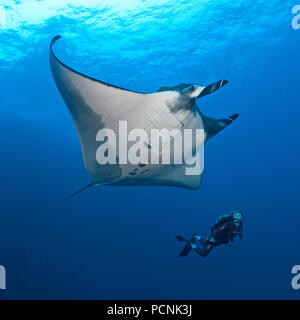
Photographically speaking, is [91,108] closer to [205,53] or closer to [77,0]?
[77,0]

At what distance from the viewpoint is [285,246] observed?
25.7 m

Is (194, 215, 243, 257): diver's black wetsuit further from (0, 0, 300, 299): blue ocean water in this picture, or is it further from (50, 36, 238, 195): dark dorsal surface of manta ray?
(0, 0, 300, 299): blue ocean water

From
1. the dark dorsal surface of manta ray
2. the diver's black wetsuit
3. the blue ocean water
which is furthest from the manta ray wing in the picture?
the blue ocean water

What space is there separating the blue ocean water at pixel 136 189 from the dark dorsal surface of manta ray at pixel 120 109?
10.9 m

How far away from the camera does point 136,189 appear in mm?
→ 33031

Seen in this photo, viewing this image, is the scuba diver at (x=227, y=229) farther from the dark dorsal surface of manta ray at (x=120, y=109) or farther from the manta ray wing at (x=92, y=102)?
the manta ray wing at (x=92, y=102)

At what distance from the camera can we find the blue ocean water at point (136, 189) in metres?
13.6

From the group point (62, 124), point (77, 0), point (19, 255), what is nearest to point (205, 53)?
point (77, 0)

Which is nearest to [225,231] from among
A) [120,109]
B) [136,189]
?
[120,109]

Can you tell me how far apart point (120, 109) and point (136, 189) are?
30.2 metres

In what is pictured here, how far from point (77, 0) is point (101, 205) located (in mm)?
22302

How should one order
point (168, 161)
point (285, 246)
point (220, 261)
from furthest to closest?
point (285, 246), point (220, 261), point (168, 161)

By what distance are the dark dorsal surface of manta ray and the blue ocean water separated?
10.9 meters

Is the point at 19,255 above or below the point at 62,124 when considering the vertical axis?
below
